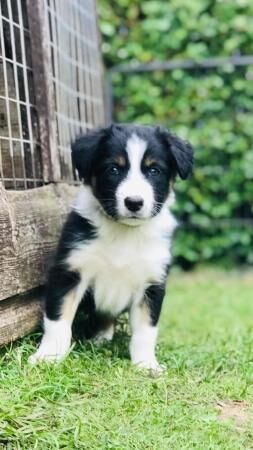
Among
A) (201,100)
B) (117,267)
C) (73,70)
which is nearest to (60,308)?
(117,267)

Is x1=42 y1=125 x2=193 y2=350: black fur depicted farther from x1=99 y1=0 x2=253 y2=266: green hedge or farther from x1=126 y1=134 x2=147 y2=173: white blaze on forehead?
x1=99 y1=0 x2=253 y2=266: green hedge

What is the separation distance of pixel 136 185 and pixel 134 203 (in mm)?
98

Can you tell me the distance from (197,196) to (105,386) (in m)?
5.60

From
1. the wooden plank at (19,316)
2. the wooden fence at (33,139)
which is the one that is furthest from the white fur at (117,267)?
the wooden fence at (33,139)

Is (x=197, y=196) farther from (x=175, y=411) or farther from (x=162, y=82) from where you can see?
(x=175, y=411)

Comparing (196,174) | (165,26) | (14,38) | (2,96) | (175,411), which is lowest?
(175,411)

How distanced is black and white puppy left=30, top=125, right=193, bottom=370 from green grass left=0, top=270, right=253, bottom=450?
0.71 ft

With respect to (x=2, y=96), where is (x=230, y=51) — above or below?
above

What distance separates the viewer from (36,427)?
2.99 metres

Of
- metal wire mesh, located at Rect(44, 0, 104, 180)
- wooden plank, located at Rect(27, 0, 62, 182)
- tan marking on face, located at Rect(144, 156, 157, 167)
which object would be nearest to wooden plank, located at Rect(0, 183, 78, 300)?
wooden plank, located at Rect(27, 0, 62, 182)

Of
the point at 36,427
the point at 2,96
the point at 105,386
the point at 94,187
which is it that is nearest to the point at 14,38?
the point at 2,96

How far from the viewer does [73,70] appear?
585cm

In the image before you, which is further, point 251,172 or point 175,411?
point 251,172

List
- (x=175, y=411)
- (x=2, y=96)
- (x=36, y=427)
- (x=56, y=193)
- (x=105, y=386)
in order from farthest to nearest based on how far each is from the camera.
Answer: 1. (x=56, y=193)
2. (x=2, y=96)
3. (x=105, y=386)
4. (x=175, y=411)
5. (x=36, y=427)
